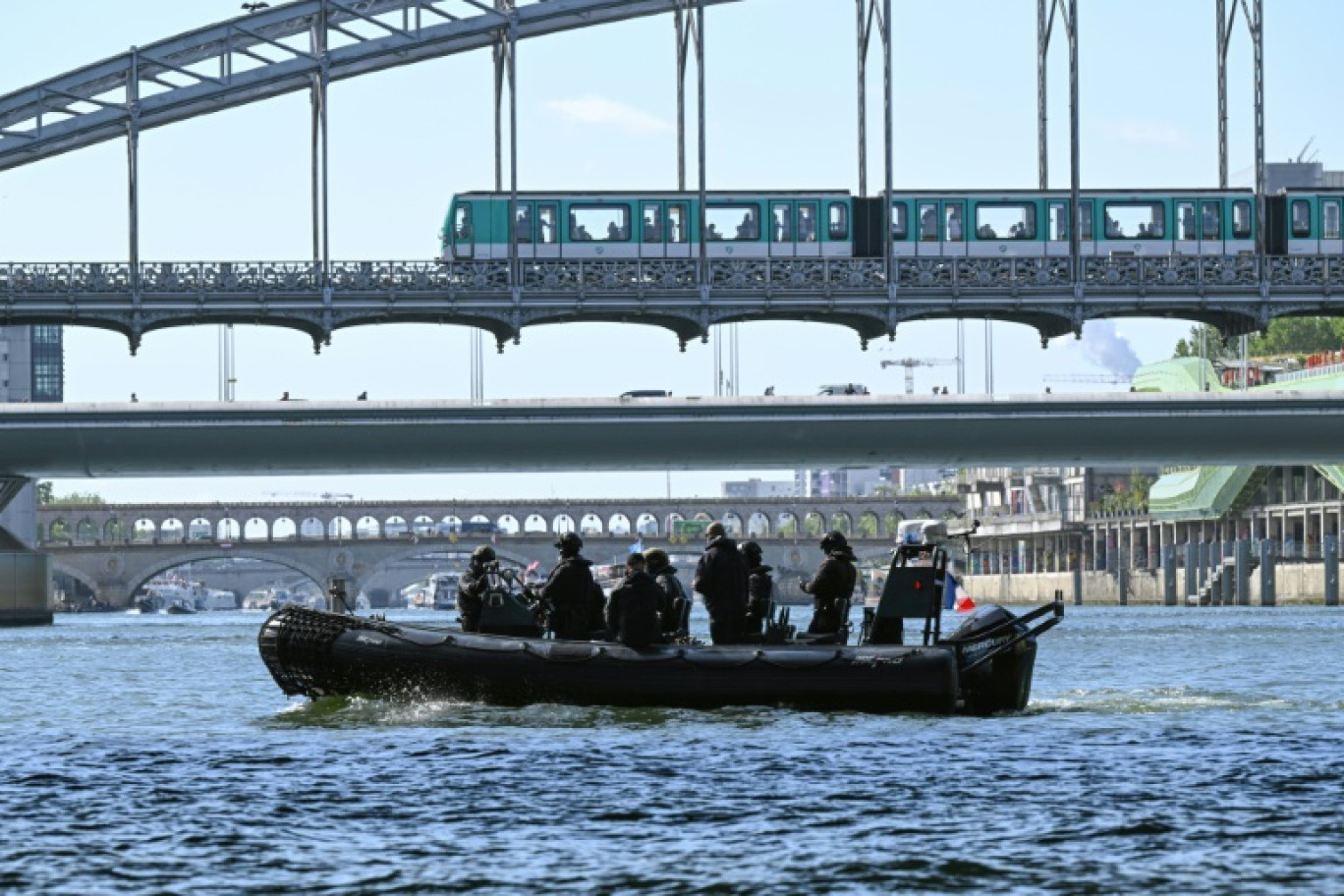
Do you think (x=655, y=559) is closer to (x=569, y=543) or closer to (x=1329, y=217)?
(x=569, y=543)

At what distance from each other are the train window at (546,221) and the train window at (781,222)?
6.37 metres

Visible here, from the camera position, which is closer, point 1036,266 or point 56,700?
point 56,700

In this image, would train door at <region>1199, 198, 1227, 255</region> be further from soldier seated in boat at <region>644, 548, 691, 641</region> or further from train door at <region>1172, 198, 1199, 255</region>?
soldier seated in boat at <region>644, 548, 691, 641</region>

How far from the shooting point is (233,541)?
187 m

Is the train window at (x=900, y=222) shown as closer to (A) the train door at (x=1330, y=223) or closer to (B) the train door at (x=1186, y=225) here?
(B) the train door at (x=1186, y=225)

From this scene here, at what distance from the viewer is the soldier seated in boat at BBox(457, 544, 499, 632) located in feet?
97.3

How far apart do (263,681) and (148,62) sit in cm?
4005

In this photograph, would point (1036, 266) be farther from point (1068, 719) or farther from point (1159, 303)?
point (1068, 719)

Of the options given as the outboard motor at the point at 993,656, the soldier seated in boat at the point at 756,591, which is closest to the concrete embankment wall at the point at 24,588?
the soldier seated in boat at the point at 756,591

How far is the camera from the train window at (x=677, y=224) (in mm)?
73000

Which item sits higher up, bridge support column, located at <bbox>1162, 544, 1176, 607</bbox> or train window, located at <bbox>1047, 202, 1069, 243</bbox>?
train window, located at <bbox>1047, 202, 1069, 243</bbox>

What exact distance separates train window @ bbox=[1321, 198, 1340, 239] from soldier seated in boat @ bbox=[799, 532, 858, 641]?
4888cm

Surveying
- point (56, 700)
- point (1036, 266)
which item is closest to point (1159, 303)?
point (1036, 266)

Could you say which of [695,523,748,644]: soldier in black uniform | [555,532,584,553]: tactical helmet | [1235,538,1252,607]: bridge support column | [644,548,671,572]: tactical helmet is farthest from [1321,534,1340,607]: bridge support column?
[555,532,584,553]: tactical helmet
